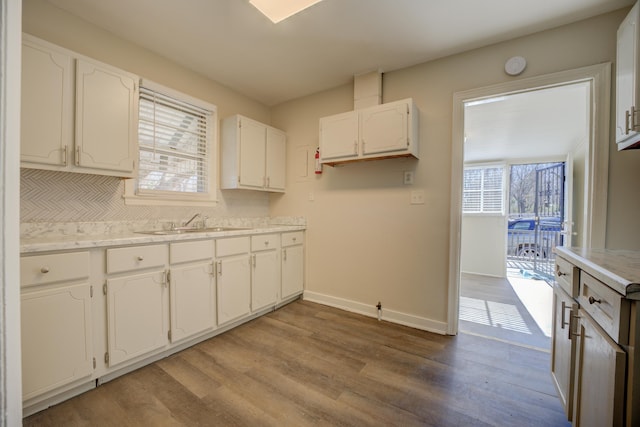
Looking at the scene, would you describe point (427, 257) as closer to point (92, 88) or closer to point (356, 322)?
point (356, 322)

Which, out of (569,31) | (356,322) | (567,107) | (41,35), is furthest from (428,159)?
(41,35)

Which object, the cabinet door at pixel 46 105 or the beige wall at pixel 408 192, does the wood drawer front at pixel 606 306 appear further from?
the cabinet door at pixel 46 105

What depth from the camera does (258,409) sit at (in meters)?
1.46

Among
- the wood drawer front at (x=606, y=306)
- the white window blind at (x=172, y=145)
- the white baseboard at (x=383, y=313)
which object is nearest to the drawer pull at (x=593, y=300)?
the wood drawer front at (x=606, y=306)

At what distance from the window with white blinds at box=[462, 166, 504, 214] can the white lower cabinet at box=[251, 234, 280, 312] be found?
3.83 metres

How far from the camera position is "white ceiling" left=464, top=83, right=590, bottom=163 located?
275 cm

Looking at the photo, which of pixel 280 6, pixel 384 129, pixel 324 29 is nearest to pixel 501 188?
pixel 384 129

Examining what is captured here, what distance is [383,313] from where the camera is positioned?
8.82 feet

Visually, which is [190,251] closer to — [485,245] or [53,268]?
[53,268]

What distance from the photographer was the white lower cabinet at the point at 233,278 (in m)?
2.26

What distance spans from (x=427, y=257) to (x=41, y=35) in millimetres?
3385

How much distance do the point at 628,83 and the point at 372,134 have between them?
158 centimetres

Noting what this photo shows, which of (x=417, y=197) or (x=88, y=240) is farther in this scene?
(x=417, y=197)

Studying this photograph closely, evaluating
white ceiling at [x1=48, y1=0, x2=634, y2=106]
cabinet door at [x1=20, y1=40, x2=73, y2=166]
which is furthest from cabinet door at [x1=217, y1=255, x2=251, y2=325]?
white ceiling at [x1=48, y1=0, x2=634, y2=106]
